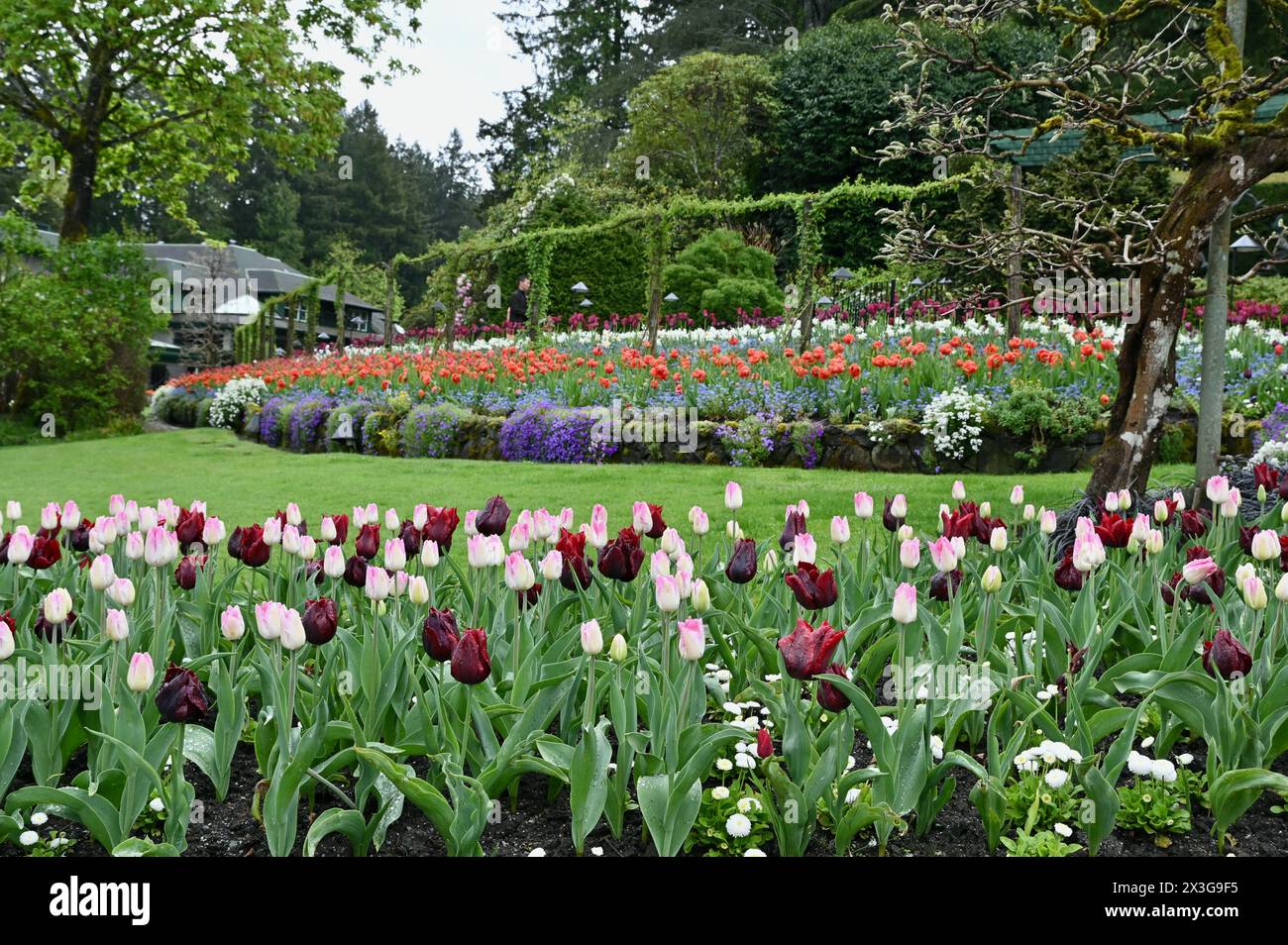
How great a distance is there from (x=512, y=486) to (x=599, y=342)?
24.6 ft

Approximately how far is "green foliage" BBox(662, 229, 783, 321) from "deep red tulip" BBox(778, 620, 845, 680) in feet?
53.2

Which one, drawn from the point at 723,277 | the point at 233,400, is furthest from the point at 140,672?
the point at 723,277

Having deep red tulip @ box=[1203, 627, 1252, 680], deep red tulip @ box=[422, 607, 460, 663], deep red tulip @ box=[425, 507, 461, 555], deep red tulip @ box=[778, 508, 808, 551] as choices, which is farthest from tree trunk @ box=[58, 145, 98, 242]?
deep red tulip @ box=[1203, 627, 1252, 680]

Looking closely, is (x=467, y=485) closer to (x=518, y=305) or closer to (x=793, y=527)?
(x=793, y=527)

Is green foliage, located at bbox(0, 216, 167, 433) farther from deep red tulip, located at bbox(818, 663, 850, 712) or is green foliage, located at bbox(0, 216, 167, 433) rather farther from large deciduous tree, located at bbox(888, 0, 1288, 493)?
deep red tulip, located at bbox(818, 663, 850, 712)

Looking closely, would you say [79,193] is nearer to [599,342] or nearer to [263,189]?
[599,342]

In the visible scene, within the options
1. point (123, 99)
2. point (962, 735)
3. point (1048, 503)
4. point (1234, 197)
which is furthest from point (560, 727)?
point (123, 99)

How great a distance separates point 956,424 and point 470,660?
7.59 meters

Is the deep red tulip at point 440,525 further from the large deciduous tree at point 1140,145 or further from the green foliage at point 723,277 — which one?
the green foliage at point 723,277

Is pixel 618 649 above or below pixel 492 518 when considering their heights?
below

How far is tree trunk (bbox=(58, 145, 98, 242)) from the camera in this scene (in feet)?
58.1

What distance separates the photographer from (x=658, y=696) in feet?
7.89

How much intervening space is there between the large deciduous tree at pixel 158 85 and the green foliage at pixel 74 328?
1820mm

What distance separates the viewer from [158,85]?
1836 cm
